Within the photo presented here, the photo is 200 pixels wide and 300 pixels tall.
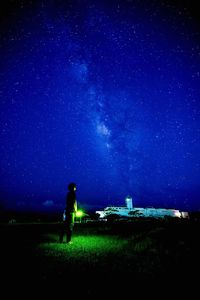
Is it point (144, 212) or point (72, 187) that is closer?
point (72, 187)

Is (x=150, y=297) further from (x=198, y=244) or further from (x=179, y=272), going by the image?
(x=198, y=244)

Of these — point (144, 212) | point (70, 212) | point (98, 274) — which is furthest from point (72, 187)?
point (144, 212)

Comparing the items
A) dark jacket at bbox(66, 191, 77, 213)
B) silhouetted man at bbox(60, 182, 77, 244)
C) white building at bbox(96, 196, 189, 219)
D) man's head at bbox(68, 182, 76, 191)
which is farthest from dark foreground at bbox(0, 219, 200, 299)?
white building at bbox(96, 196, 189, 219)

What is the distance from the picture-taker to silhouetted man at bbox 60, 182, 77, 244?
8484 mm

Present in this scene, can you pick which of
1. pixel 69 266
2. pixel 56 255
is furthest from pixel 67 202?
pixel 69 266

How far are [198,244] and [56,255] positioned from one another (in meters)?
4.45

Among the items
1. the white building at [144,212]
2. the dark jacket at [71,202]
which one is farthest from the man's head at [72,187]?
the white building at [144,212]

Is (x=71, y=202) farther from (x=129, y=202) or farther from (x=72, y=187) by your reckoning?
(x=129, y=202)

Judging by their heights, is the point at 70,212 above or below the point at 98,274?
above

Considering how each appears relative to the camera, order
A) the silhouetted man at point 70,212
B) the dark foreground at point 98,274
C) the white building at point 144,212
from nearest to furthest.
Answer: the dark foreground at point 98,274 < the silhouetted man at point 70,212 < the white building at point 144,212

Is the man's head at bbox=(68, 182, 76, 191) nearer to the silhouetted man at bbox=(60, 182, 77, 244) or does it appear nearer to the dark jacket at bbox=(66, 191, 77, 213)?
the silhouetted man at bbox=(60, 182, 77, 244)

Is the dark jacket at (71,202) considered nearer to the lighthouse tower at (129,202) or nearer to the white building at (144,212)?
the white building at (144,212)

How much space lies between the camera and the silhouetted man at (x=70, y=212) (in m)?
8.48

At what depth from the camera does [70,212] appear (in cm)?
870
